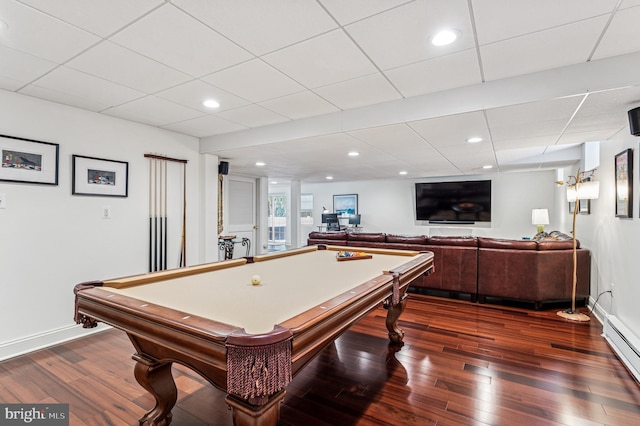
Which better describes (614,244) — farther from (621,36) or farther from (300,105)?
(300,105)

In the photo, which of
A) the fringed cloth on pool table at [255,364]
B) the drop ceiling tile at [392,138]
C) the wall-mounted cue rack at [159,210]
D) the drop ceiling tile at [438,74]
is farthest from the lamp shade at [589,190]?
the wall-mounted cue rack at [159,210]

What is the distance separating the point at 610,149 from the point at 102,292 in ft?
15.6

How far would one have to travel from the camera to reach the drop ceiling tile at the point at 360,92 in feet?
7.95

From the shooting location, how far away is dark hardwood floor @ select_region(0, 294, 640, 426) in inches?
71.4

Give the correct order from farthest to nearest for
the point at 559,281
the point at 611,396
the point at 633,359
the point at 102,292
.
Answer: the point at 559,281 → the point at 633,359 → the point at 611,396 → the point at 102,292

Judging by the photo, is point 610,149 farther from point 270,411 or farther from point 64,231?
point 64,231

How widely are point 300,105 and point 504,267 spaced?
3.38 metres

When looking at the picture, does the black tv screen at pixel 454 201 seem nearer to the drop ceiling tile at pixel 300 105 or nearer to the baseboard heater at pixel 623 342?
the baseboard heater at pixel 623 342

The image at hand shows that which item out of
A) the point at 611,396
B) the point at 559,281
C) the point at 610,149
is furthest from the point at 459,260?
the point at 611,396

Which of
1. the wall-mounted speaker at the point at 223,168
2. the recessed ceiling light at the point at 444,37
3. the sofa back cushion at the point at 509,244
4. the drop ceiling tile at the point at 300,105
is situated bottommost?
the sofa back cushion at the point at 509,244

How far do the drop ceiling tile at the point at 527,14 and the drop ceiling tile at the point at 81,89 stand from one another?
8.68 feet

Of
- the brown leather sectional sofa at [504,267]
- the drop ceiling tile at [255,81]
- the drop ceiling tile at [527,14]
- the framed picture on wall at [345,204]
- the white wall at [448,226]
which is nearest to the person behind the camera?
the drop ceiling tile at [527,14]

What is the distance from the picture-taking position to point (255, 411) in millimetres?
1029

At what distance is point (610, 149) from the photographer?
330cm
